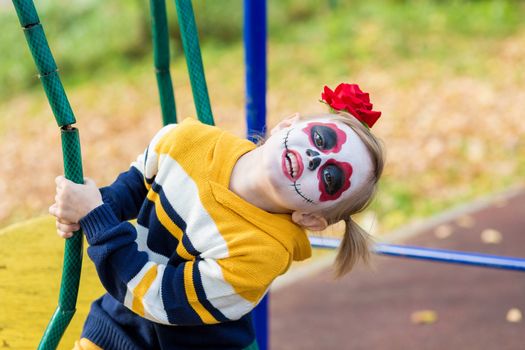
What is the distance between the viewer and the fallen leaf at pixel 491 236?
11.9 ft

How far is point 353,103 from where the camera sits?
1.43 meters

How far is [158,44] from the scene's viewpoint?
1.78 meters

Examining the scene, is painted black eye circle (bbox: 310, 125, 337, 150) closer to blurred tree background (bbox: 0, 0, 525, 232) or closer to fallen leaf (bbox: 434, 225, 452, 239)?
fallen leaf (bbox: 434, 225, 452, 239)

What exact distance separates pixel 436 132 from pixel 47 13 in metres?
3.79

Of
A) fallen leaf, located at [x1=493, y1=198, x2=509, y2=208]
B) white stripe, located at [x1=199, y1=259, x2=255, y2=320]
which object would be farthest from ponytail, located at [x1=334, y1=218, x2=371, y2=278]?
fallen leaf, located at [x1=493, y1=198, x2=509, y2=208]

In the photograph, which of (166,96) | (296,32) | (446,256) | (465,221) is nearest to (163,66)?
(166,96)

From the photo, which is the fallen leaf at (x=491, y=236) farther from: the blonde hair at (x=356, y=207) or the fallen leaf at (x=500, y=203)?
the blonde hair at (x=356, y=207)

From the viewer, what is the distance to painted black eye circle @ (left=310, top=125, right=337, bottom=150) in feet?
4.40

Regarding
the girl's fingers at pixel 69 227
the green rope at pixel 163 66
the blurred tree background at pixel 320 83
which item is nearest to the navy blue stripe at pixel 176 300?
the girl's fingers at pixel 69 227

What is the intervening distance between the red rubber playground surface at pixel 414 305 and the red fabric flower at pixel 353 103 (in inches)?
64.6

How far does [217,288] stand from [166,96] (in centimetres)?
62

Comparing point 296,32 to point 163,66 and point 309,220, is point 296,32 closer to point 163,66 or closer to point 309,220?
point 163,66

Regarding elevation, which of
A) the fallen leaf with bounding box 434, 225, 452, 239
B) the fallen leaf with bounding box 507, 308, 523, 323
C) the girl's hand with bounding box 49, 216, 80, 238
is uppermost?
the girl's hand with bounding box 49, 216, 80, 238

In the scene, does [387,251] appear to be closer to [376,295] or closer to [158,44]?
[158,44]
